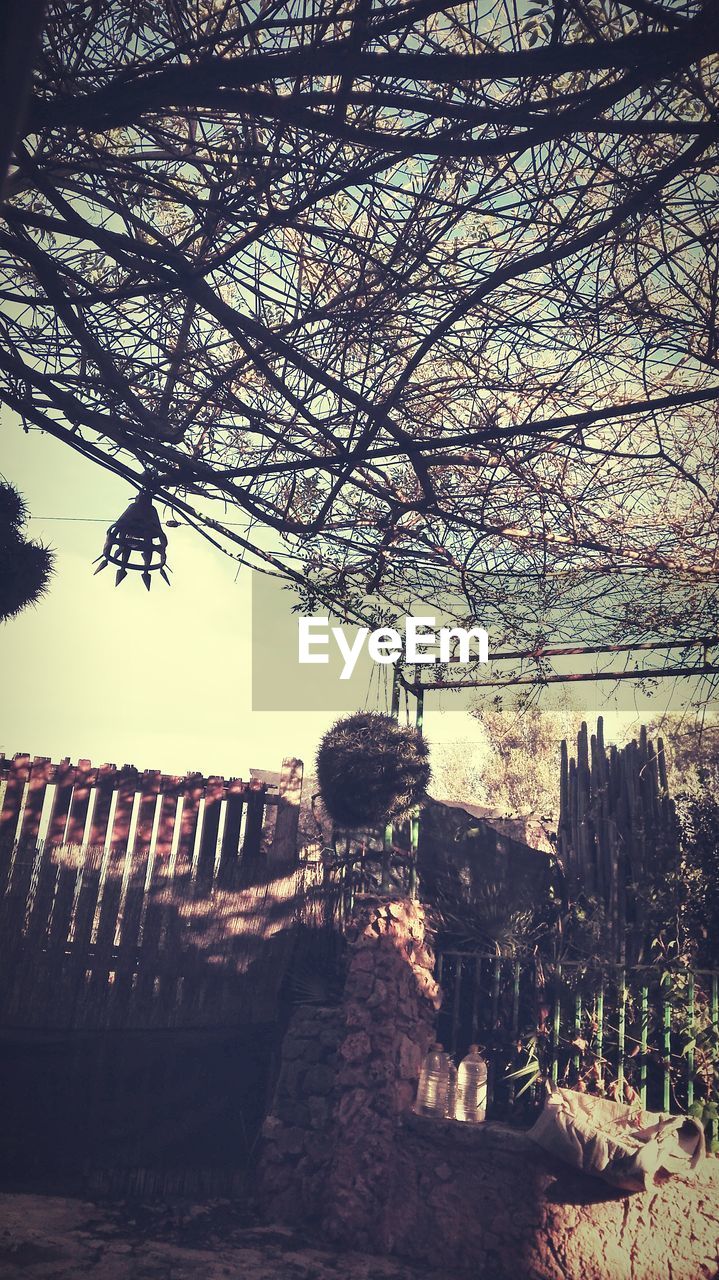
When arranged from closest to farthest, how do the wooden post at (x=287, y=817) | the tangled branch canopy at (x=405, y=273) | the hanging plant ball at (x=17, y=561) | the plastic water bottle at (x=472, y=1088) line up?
the tangled branch canopy at (x=405, y=273), the hanging plant ball at (x=17, y=561), the plastic water bottle at (x=472, y=1088), the wooden post at (x=287, y=817)

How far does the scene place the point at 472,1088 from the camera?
5141mm

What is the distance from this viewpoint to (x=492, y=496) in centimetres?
408

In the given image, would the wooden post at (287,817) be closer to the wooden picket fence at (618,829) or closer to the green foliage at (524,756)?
the wooden picket fence at (618,829)

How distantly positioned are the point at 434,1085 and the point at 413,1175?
549 mm

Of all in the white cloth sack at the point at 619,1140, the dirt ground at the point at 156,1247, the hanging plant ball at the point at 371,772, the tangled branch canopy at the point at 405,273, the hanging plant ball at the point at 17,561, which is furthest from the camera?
the hanging plant ball at the point at 371,772

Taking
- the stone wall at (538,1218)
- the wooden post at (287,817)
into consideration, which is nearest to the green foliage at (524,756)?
the wooden post at (287,817)

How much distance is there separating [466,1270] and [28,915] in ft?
12.1

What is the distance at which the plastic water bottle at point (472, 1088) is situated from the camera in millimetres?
5074

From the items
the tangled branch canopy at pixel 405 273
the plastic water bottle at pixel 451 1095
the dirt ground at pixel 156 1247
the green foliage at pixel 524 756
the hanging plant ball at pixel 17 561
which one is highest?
the green foliage at pixel 524 756

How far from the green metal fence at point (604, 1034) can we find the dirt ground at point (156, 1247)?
1.31 metres

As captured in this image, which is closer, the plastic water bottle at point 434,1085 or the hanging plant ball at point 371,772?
the plastic water bottle at point 434,1085

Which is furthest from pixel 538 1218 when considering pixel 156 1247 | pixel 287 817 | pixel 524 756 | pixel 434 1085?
pixel 524 756

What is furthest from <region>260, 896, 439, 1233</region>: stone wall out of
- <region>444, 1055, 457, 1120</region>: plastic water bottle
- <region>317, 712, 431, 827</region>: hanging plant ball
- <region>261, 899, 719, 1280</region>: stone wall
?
<region>317, 712, 431, 827</region>: hanging plant ball

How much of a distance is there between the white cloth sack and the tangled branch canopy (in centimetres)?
300
